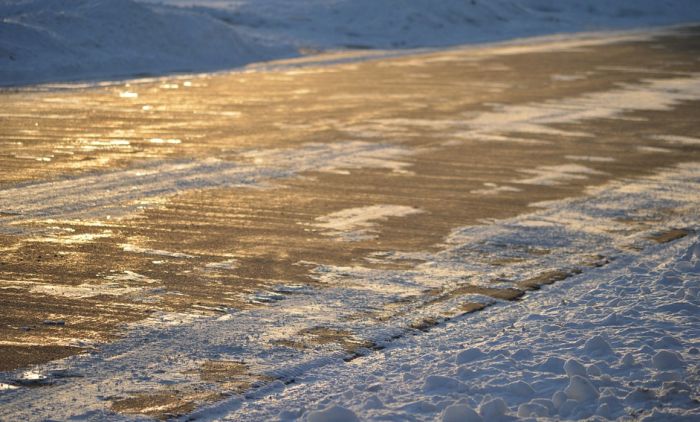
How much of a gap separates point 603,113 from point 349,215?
8.23 meters

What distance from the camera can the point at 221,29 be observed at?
92.0 feet

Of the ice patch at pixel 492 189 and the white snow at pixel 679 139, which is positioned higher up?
the ice patch at pixel 492 189

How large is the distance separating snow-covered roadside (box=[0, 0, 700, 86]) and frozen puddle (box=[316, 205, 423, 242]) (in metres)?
12.3

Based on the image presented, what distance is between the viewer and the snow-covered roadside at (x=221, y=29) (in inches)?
912

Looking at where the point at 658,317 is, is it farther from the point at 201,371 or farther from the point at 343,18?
the point at 343,18

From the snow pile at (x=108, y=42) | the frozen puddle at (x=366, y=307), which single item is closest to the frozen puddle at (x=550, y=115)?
the frozen puddle at (x=366, y=307)

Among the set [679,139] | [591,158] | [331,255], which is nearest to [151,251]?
[331,255]

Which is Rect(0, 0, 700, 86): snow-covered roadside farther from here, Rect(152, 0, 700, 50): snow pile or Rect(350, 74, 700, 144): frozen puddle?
Rect(350, 74, 700, 144): frozen puddle

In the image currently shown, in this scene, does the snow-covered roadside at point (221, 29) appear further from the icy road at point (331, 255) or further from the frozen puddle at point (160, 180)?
the frozen puddle at point (160, 180)

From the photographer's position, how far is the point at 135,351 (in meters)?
5.74

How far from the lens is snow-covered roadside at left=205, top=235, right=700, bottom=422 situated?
5.02 m

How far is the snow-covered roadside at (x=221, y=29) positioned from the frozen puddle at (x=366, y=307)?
1362 centimetres

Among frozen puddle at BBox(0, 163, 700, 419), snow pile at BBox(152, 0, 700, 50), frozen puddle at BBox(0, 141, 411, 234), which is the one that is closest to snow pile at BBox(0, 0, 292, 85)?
snow pile at BBox(152, 0, 700, 50)

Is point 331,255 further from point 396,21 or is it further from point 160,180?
point 396,21
